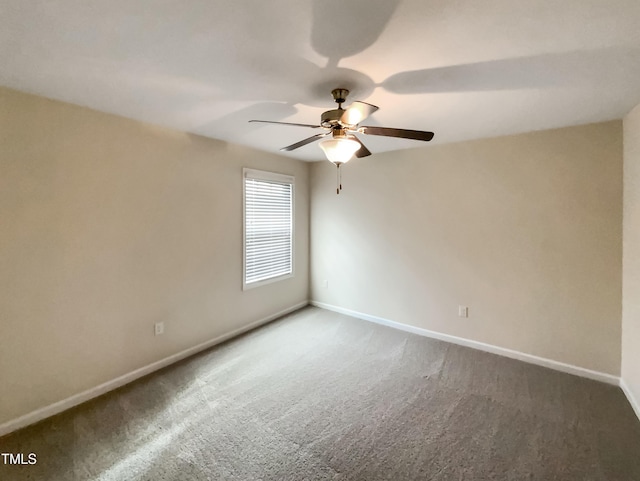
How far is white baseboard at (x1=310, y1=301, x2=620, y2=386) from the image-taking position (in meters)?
2.68

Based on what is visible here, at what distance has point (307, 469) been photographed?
172cm

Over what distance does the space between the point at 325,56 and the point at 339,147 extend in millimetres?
543

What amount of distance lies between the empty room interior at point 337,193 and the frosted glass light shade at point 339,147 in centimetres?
2

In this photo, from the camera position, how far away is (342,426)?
2.07 m

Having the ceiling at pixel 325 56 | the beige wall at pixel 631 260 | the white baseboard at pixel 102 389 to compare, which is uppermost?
the ceiling at pixel 325 56

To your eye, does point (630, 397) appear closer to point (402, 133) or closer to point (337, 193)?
point (402, 133)

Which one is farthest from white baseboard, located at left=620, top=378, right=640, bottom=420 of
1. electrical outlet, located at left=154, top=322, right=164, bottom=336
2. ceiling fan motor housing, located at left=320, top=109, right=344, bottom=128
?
electrical outlet, located at left=154, top=322, right=164, bottom=336

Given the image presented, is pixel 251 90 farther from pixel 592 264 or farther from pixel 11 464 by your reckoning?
pixel 592 264

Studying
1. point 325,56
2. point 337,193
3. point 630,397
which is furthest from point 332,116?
point 630,397

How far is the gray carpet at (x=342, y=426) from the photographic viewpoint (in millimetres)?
1723

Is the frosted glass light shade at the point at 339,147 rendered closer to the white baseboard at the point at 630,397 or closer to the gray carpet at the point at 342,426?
the gray carpet at the point at 342,426

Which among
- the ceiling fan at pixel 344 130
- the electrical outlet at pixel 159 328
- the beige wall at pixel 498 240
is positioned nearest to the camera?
the ceiling fan at pixel 344 130

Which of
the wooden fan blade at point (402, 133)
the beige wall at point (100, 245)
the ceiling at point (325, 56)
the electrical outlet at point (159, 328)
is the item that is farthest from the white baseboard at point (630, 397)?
the electrical outlet at point (159, 328)

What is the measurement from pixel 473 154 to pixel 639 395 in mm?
2500
